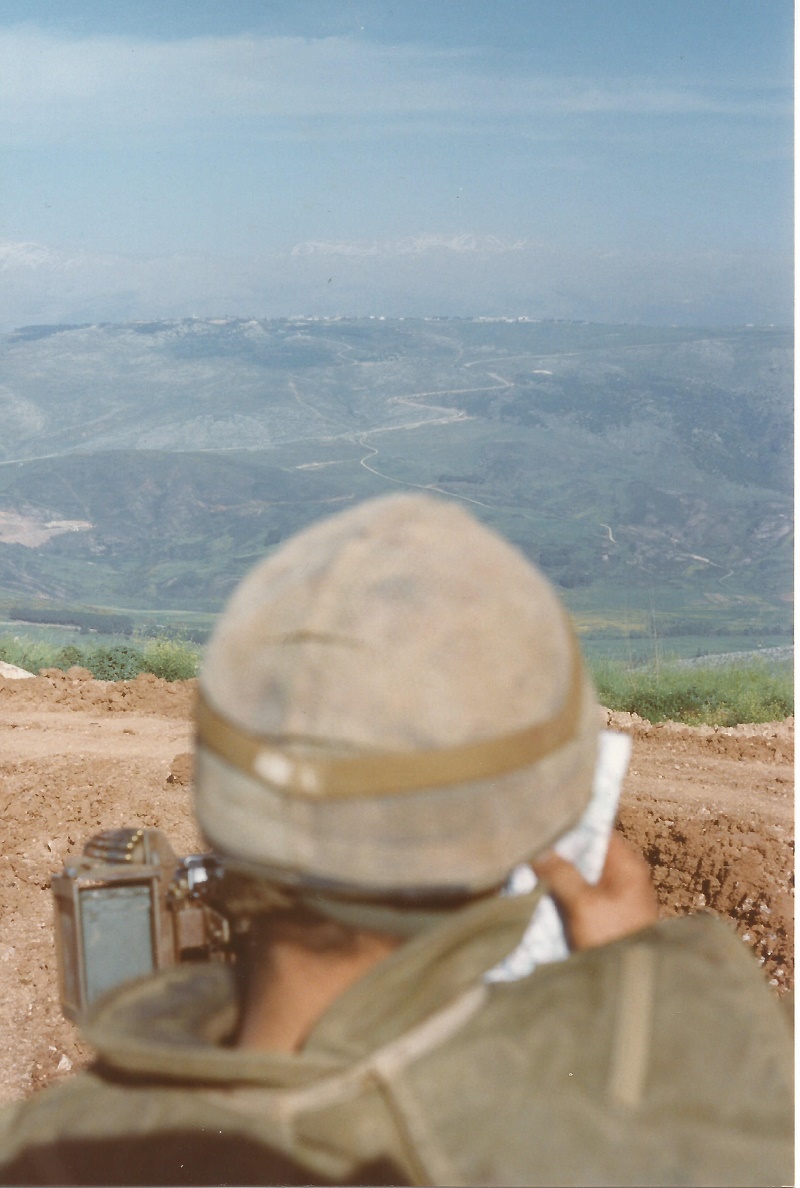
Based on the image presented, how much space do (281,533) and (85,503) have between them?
15.3 ft

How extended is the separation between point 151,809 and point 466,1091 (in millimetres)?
4984

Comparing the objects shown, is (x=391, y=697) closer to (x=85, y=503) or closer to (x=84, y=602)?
(x=84, y=602)

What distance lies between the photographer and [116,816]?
5645 millimetres

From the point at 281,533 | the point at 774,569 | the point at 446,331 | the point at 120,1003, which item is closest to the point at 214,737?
the point at 120,1003

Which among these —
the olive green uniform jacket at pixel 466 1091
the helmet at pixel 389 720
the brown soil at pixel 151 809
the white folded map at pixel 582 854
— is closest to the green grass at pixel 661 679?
the brown soil at pixel 151 809

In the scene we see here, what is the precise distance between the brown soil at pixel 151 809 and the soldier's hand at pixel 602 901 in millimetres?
2895

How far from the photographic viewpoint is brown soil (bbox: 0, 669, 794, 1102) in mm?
4145

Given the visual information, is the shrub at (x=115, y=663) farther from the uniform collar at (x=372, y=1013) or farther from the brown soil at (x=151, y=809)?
the uniform collar at (x=372, y=1013)

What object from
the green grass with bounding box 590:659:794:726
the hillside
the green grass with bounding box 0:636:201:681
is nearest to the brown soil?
the green grass with bounding box 590:659:794:726

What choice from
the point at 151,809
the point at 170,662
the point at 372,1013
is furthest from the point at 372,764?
the point at 170,662

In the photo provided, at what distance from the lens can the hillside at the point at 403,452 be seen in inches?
651

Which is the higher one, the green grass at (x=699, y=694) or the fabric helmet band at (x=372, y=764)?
the fabric helmet band at (x=372, y=764)

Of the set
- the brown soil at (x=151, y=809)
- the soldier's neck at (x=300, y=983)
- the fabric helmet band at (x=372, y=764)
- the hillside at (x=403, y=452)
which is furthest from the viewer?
the hillside at (x=403, y=452)

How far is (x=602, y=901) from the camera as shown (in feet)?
4.29
